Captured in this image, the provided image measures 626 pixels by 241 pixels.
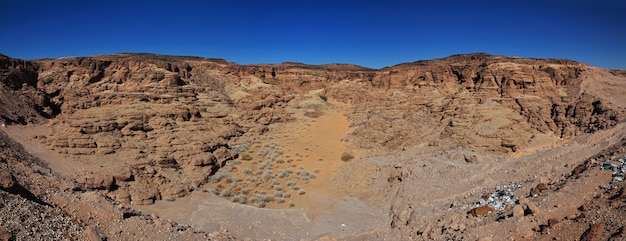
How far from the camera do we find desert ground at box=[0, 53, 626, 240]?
29.5 feet

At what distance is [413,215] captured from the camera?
1243cm

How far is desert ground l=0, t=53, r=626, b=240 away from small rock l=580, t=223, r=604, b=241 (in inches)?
1.3

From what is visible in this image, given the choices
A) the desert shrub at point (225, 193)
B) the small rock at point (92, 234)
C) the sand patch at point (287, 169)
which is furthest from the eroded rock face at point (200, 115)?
the small rock at point (92, 234)

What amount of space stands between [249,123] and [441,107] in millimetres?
15500

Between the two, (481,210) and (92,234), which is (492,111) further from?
(92,234)

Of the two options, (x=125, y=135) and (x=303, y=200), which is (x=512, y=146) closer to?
(x=303, y=200)

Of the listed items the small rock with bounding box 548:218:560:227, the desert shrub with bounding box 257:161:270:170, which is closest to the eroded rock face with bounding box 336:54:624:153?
the desert shrub with bounding box 257:161:270:170

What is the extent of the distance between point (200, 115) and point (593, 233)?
23.1 metres

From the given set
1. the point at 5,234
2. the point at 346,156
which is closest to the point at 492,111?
the point at 346,156

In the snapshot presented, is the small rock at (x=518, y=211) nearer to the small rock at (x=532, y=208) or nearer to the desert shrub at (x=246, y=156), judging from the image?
the small rock at (x=532, y=208)

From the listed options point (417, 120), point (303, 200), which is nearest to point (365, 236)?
point (303, 200)

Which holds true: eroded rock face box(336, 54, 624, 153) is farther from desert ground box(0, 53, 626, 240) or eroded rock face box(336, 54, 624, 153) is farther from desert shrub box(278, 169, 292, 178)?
desert shrub box(278, 169, 292, 178)

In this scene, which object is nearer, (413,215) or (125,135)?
(413,215)

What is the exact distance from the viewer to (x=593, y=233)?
6801mm
